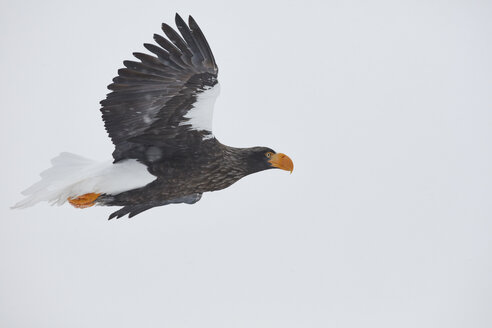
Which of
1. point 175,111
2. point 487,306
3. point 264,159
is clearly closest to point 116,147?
point 175,111

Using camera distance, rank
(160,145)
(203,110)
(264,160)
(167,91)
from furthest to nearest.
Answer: (264,160)
(160,145)
(203,110)
(167,91)

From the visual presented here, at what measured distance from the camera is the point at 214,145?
6797 millimetres

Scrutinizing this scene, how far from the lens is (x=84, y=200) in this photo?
6883 mm

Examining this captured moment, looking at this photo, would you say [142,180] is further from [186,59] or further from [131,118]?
[186,59]

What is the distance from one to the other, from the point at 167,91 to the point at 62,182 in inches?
68.2

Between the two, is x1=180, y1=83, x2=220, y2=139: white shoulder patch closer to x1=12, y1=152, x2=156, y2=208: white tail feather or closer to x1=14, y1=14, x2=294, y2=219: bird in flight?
x1=14, y1=14, x2=294, y2=219: bird in flight

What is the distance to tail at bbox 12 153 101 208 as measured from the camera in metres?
6.66

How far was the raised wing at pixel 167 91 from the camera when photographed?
20.1 ft

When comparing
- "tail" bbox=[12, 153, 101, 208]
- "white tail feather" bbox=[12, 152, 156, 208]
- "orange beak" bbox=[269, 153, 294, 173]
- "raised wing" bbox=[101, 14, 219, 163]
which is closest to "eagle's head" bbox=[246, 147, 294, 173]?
"orange beak" bbox=[269, 153, 294, 173]

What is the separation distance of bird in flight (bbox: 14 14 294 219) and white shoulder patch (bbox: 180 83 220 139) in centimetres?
1

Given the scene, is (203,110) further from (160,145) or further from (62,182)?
(62,182)

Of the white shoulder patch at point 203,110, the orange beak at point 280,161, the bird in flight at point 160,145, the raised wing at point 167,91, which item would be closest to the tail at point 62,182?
the bird in flight at point 160,145

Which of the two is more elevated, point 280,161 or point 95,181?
point 280,161

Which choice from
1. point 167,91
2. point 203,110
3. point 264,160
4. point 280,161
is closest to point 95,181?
point 167,91
